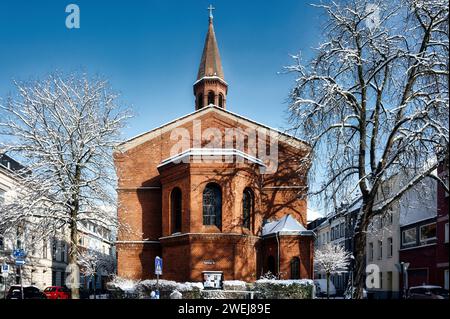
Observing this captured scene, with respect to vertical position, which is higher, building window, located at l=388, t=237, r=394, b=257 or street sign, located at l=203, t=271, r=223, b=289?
building window, located at l=388, t=237, r=394, b=257

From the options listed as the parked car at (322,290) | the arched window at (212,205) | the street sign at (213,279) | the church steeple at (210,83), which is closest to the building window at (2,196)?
the arched window at (212,205)

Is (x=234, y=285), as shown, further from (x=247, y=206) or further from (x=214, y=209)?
(x=247, y=206)

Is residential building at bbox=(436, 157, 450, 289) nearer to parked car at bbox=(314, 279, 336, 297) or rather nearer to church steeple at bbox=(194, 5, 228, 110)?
parked car at bbox=(314, 279, 336, 297)

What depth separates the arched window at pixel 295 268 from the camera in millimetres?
26525

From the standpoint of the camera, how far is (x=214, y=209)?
84.7ft

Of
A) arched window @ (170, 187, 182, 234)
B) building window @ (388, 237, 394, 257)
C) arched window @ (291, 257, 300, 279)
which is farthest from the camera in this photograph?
arched window @ (170, 187, 182, 234)

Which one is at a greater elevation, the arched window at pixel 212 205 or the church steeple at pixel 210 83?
the church steeple at pixel 210 83

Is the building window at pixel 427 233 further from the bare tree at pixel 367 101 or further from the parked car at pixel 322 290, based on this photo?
the bare tree at pixel 367 101

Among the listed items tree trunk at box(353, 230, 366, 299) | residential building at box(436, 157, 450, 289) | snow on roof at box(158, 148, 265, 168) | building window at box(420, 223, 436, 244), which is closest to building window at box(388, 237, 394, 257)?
→ building window at box(420, 223, 436, 244)

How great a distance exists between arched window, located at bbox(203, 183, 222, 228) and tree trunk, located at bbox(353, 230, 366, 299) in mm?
13968

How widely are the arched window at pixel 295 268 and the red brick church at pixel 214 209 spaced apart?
0.20 ft

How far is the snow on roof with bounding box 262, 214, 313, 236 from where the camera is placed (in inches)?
1042

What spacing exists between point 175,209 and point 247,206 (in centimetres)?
470
